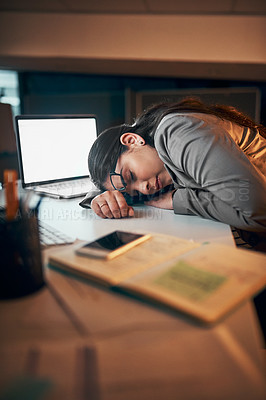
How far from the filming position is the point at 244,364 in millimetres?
316

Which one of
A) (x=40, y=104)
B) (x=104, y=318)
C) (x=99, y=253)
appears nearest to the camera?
(x=104, y=318)

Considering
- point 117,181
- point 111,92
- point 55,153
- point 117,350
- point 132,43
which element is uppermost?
point 132,43

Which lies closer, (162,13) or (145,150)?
(145,150)

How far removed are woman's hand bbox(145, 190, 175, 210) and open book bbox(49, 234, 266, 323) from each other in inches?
15.7

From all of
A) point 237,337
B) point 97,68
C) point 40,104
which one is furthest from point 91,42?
point 237,337

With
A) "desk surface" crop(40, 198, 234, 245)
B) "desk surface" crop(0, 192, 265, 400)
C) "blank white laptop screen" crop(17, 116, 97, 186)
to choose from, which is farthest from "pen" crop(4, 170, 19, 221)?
"blank white laptop screen" crop(17, 116, 97, 186)

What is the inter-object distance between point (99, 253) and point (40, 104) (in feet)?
7.01

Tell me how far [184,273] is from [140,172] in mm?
639

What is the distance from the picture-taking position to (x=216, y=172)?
0.77m

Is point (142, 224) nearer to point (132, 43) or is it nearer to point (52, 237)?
point (52, 237)

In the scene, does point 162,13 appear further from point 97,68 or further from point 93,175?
point 93,175

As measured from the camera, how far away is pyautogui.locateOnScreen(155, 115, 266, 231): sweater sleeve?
751mm

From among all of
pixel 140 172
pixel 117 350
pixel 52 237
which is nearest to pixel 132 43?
pixel 140 172

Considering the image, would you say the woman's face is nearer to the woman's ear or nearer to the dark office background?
the woman's ear
